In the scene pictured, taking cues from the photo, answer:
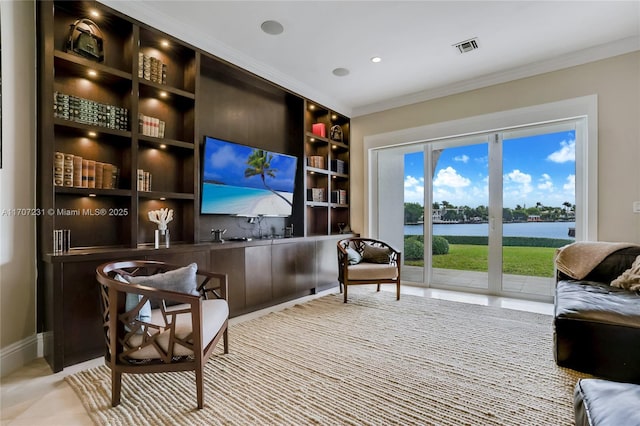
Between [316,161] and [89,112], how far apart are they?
290 cm

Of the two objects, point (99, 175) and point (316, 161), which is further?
point (316, 161)

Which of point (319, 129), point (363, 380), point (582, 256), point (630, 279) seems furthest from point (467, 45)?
point (363, 380)

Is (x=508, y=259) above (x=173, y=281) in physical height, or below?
below

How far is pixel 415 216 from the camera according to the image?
496 cm

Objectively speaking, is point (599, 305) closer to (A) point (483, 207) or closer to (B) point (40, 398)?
(A) point (483, 207)

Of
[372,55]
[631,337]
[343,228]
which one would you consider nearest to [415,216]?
[343,228]

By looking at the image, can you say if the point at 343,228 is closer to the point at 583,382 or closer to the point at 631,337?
the point at 631,337

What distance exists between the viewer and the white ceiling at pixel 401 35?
2.75 meters

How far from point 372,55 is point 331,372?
10.6ft

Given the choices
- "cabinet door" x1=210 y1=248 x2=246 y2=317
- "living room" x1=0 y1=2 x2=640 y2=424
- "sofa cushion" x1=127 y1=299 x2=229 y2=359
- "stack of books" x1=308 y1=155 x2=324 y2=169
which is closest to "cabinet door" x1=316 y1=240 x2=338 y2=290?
"living room" x1=0 y1=2 x2=640 y2=424

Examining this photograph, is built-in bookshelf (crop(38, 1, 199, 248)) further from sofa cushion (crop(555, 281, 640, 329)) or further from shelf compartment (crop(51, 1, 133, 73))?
sofa cushion (crop(555, 281, 640, 329))

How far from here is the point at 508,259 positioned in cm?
425

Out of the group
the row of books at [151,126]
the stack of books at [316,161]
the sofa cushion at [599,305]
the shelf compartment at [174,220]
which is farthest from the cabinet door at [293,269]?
the sofa cushion at [599,305]

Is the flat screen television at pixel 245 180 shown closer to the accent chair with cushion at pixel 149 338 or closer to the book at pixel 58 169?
the book at pixel 58 169
